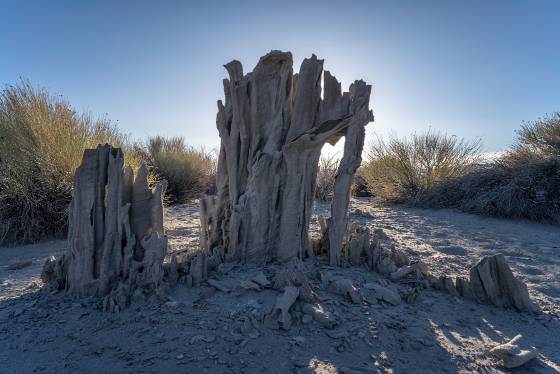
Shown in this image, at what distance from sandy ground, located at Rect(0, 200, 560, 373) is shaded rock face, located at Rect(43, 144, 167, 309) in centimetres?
16

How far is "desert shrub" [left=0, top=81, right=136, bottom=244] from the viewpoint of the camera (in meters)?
5.33

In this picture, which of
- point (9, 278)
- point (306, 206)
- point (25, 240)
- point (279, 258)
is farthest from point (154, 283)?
point (25, 240)

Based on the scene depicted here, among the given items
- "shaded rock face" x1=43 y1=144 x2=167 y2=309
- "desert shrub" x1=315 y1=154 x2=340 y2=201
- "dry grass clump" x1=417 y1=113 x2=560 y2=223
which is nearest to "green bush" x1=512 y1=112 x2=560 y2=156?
"dry grass clump" x1=417 y1=113 x2=560 y2=223

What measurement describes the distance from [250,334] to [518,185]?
7.18 m

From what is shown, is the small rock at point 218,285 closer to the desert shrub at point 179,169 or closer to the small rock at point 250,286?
the small rock at point 250,286

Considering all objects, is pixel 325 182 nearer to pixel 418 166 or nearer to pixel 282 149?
pixel 418 166

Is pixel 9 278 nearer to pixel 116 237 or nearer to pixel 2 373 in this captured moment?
pixel 116 237

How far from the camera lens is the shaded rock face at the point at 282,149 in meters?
3.02

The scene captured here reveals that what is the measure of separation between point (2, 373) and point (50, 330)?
36 cm

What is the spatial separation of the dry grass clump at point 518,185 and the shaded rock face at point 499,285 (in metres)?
4.95

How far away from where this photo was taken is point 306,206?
315 centimetres

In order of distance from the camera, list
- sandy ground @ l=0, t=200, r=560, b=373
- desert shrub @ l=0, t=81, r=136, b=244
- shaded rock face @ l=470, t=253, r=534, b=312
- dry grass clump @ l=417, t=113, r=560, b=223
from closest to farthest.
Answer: sandy ground @ l=0, t=200, r=560, b=373, shaded rock face @ l=470, t=253, r=534, b=312, desert shrub @ l=0, t=81, r=136, b=244, dry grass clump @ l=417, t=113, r=560, b=223

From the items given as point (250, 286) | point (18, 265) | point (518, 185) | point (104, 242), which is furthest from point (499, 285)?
point (518, 185)

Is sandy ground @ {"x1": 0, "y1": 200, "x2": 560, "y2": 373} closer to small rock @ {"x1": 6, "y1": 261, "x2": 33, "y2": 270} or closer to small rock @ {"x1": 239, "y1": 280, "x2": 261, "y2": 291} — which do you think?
small rock @ {"x1": 239, "y1": 280, "x2": 261, "y2": 291}
